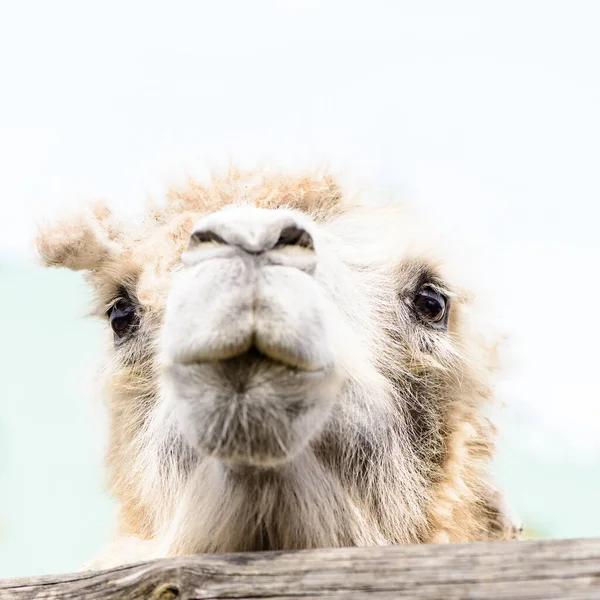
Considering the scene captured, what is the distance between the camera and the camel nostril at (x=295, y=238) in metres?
Answer: 2.08

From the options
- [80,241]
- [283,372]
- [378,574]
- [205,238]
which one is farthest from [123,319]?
[378,574]

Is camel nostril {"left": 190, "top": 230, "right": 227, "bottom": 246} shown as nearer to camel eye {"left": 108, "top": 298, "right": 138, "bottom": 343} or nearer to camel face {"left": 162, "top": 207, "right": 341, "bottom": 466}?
camel face {"left": 162, "top": 207, "right": 341, "bottom": 466}

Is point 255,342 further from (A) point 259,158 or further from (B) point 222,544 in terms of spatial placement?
(A) point 259,158

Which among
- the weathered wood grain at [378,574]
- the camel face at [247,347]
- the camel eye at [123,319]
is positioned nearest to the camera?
the weathered wood grain at [378,574]

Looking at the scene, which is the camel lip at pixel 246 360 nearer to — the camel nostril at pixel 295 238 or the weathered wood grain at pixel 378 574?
the camel nostril at pixel 295 238

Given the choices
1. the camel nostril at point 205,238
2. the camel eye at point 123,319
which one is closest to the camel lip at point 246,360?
the camel nostril at point 205,238

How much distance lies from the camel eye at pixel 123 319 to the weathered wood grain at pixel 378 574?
1.37 meters

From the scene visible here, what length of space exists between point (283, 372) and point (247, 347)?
0.42 feet

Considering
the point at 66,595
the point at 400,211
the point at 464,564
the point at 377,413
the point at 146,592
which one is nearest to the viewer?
the point at 464,564

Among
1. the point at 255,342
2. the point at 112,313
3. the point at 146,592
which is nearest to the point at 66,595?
the point at 146,592

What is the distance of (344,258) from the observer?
9.90 feet

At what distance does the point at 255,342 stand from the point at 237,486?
63 centimetres

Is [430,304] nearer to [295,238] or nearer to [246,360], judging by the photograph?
[295,238]

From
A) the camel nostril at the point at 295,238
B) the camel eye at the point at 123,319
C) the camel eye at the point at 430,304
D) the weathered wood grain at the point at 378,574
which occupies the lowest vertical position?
the weathered wood grain at the point at 378,574
